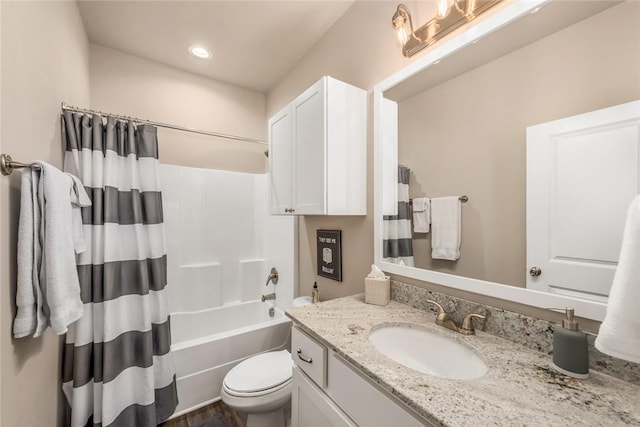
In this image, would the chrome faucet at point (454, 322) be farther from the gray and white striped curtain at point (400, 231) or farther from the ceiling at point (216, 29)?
the ceiling at point (216, 29)

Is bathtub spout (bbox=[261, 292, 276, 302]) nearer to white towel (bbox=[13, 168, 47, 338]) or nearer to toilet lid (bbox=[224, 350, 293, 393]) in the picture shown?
toilet lid (bbox=[224, 350, 293, 393])

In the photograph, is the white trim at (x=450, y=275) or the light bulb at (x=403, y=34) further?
the light bulb at (x=403, y=34)

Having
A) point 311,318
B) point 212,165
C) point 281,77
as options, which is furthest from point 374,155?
point 212,165

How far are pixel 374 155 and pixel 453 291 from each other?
77 centimetres

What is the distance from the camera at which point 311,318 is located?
1.04 metres

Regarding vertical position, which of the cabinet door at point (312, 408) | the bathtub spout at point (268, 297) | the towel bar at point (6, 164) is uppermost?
the towel bar at point (6, 164)

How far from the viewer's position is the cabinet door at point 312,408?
2.71 ft

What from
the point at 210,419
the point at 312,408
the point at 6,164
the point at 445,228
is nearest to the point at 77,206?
the point at 6,164

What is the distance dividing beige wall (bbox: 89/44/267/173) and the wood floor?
6.44 feet

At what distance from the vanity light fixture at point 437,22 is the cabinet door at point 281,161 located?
2.38 feet

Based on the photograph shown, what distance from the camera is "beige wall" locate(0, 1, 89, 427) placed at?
0.78 m

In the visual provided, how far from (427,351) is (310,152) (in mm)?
1057

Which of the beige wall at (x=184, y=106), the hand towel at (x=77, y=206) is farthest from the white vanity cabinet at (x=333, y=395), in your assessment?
the beige wall at (x=184, y=106)

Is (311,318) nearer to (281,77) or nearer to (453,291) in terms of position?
(453,291)
